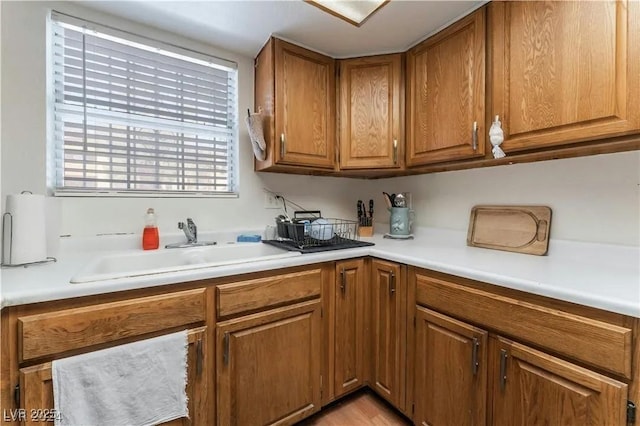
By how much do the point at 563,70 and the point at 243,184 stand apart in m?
1.69

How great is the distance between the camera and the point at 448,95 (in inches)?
57.8

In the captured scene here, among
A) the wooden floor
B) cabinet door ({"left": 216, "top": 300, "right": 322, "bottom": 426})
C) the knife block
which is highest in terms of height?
the knife block

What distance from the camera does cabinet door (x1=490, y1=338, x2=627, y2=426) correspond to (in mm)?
758

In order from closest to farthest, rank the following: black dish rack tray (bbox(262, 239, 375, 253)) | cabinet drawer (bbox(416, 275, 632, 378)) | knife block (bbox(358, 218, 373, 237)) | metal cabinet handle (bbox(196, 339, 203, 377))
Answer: cabinet drawer (bbox(416, 275, 632, 378)) → metal cabinet handle (bbox(196, 339, 203, 377)) → black dish rack tray (bbox(262, 239, 375, 253)) → knife block (bbox(358, 218, 373, 237))

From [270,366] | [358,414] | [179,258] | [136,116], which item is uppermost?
[136,116]

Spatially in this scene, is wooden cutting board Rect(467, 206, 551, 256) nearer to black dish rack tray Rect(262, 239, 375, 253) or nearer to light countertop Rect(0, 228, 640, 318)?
light countertop Rect(0, 228, 640, 318)

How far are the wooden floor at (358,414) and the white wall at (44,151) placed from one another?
117 cm

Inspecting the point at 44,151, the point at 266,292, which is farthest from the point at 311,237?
the point at 44,151

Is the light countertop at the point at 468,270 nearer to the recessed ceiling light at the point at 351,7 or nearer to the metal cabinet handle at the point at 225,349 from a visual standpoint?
the metal cabinet handle at the point at 225,349

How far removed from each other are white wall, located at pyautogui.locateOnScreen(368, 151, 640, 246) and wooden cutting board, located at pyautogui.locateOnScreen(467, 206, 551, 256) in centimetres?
4

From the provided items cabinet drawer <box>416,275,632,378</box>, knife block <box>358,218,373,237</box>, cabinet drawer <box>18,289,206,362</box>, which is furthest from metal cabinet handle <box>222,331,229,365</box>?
knife block <box>358,218,373,237</box>

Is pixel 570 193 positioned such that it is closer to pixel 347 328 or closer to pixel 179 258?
pixel 347 328

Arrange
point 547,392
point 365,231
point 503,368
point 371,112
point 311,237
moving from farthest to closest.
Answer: point 365,231
point 371,112
point 311,237
point 503,368
point 547,392

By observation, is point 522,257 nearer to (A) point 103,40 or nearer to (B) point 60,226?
(B) point 60,226
